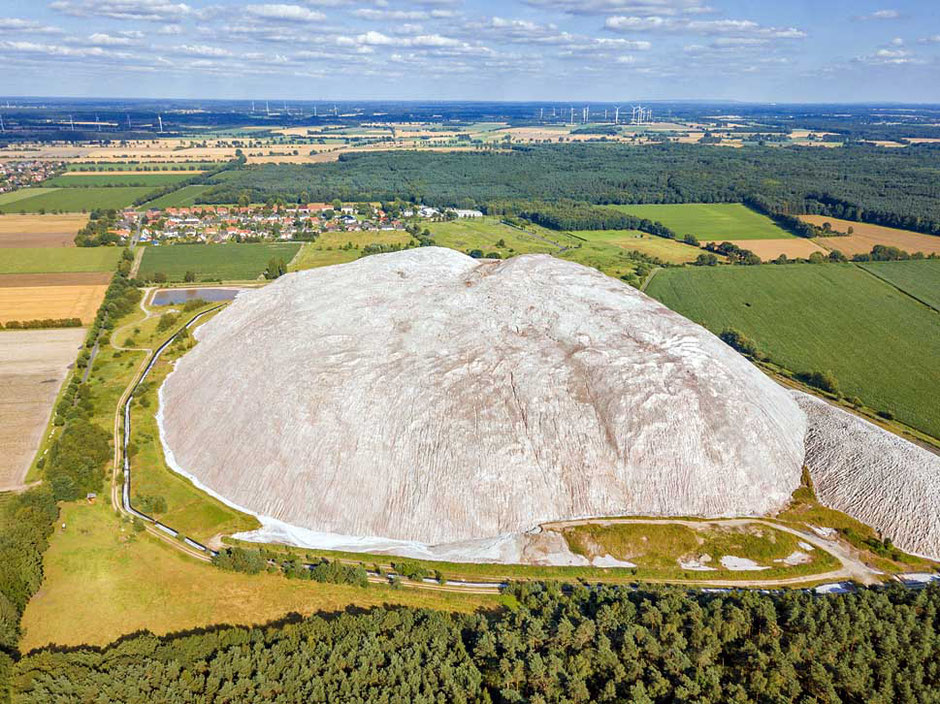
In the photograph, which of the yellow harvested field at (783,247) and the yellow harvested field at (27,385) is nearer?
the yellow harvested field at (27,385)

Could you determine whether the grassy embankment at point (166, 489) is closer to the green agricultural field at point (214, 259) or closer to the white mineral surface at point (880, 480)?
the white mineral surface at point (880, 480)

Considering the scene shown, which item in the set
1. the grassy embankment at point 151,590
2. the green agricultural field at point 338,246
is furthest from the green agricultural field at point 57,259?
the grassy embankment at point 151,590

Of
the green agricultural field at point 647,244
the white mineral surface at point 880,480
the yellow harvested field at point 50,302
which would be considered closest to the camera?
the white mineral surface at point 880,480

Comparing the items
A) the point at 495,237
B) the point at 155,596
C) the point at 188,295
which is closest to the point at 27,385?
the point at 188,295

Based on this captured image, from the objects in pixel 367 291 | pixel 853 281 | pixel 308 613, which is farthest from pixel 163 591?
pixel 853 281

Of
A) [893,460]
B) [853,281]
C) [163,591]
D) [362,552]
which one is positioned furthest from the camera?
[853,281]

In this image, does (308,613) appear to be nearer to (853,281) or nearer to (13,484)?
(13,484)

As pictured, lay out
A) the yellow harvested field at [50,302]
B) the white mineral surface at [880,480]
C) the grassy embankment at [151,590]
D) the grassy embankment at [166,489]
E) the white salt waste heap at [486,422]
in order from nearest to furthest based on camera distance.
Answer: the grassy embankment at [151,590] < the white mineral surface at [880,480] < the white salt waste heap at [486,422] < the grassy embankment at [166,489] < the yellow harvested field at [50,302]
